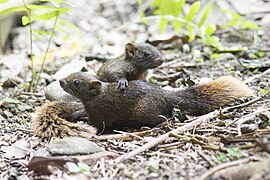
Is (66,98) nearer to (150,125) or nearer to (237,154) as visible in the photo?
(150,125)

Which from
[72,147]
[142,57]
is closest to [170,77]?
[142,57]

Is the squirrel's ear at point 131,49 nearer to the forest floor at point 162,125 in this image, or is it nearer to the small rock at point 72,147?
the forest floor at point 162,125

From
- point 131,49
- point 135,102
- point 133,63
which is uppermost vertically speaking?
point 131,49

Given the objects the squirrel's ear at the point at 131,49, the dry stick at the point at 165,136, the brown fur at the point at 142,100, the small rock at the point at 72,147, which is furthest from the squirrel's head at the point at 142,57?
the small rock at the point at 72,147

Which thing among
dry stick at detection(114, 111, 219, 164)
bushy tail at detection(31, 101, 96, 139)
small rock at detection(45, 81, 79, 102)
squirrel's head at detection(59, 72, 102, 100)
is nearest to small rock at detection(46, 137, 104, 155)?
dry stick at detection(114, 111, 219, 164)

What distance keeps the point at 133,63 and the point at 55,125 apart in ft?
3.52

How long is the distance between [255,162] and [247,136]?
0.44 m

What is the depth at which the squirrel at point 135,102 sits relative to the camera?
4.04 m

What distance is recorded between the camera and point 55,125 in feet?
13.2

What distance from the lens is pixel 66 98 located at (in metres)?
4.79

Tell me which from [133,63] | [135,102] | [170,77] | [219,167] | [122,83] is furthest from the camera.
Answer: [170,77]

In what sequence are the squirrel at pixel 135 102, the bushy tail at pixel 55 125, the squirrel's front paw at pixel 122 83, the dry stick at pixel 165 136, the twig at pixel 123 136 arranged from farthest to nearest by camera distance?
the squirrel's front paw at pixel 122 83
the squirrel at pixel 135 102
the bushy tail at pixel 55 125
the twig at pixel 123 136
the dry stick at pixel 165 136

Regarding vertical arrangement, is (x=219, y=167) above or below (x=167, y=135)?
above

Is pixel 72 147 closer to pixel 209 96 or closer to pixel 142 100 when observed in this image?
pixel 142 100
